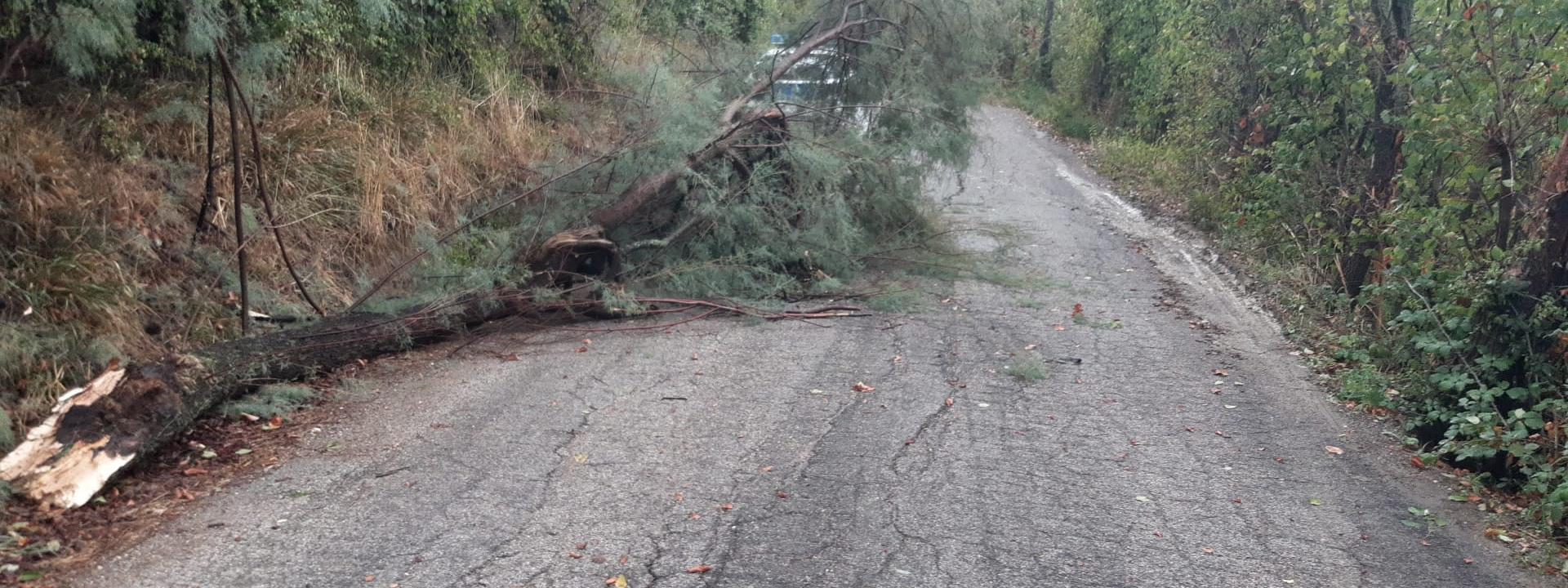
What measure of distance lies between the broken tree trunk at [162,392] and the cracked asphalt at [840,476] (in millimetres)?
320

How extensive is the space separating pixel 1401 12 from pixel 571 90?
26.2ft

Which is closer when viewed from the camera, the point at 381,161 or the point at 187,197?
the point at 187,197

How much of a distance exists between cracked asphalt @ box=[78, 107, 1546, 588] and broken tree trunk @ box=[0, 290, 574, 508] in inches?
12.6

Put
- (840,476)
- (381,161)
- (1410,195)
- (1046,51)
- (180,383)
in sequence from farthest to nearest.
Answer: (1046,51)
(381,161)
(1410,195)
(180,383)
(840,476)

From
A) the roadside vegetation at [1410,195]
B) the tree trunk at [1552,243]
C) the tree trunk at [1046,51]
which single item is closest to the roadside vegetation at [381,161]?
the roadside vegetation at [1410,195]

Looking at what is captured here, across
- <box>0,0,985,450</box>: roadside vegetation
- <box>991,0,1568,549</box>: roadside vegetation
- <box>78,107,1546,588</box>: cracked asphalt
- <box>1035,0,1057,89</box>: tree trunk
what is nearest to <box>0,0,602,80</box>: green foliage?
<box>0,0,985,450</box>: roadside vegetation

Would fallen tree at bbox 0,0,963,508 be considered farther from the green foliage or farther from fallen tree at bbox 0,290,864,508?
the green foliage

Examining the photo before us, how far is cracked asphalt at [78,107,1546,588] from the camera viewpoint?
14.2 ft

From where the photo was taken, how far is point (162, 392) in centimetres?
528

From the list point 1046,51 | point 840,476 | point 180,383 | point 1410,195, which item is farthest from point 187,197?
point 1046,51

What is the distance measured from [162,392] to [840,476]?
313 centimetres

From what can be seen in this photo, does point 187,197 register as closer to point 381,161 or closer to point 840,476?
point 381,161

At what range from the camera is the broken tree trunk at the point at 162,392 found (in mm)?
4652

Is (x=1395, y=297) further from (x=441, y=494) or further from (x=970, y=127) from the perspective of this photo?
(x=441, y=494)
